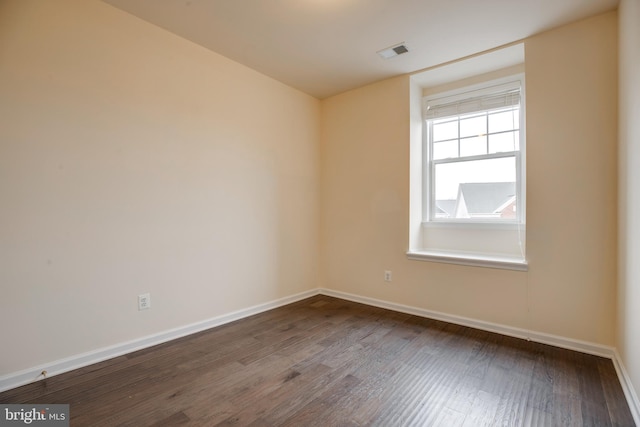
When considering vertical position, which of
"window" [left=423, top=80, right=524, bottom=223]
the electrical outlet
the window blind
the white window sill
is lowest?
the electrical outlet

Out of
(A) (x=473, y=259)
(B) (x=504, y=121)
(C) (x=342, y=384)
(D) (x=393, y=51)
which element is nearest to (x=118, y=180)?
(C) (x=342, y=384)

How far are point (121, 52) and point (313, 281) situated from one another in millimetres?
3115

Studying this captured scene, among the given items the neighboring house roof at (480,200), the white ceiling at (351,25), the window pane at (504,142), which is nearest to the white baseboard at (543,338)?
the neighboring house roof at (480,200)

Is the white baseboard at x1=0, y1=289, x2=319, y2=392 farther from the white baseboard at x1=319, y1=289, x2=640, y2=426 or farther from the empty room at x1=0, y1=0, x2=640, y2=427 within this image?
the white baseboard at x1=319, y1=289, x2=640, y2=426

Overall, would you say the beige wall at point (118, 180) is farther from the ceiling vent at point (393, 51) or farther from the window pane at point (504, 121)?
the window pane at point (504, 121)

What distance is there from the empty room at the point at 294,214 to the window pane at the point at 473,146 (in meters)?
0.03

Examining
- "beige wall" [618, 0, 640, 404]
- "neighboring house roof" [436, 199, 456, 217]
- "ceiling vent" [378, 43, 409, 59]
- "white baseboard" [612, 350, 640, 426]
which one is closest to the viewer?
"white baseboard" [612, 350, 640, 426]

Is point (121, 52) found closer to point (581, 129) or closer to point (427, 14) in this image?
point (427, 14)

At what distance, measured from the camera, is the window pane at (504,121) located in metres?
3.01

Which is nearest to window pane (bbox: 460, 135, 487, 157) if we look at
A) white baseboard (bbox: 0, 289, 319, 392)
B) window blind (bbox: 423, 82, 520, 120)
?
window blind (bbox: 423, 82, 520, 120)

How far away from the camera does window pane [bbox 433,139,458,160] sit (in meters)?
3.40

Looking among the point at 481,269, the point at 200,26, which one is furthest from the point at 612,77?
the point at 200,26

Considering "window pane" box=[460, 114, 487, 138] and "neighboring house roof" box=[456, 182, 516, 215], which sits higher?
"window pane" box=[460, 114, 487, 138]

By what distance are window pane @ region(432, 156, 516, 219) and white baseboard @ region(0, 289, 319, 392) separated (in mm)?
2426
